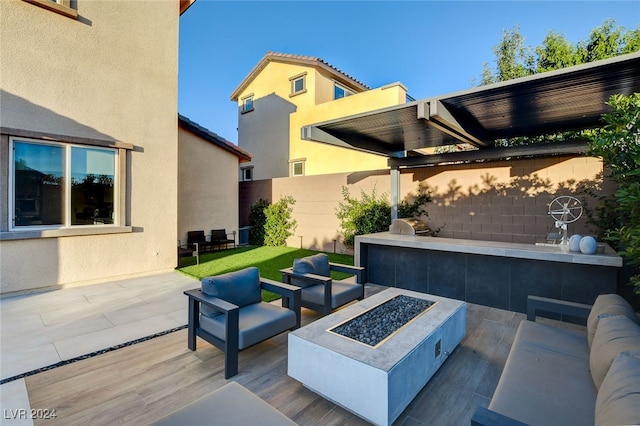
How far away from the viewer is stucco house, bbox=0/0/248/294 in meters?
5.52

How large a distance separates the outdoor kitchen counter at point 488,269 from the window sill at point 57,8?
7.20 metres

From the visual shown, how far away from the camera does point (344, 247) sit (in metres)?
9.69

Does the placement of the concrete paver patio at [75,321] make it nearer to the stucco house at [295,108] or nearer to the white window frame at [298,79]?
the stucco house at [295,108]

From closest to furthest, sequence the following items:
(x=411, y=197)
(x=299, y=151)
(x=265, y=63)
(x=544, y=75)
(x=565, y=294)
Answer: (x=544, y=75) < (x=565, y=294) < (x=411, y=197) < (x=299, y=151) < (x=265, y=63)

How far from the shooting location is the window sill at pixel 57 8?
561cm

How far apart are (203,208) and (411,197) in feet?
21.8

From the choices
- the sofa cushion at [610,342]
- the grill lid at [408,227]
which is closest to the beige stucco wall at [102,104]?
the grill lid at [408,227]

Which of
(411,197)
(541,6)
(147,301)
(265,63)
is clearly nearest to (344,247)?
(411,197)

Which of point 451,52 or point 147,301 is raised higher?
point 451,52

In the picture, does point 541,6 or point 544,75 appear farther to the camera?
point 541,6

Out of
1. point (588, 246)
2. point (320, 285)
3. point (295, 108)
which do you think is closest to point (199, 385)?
point (320, 285)

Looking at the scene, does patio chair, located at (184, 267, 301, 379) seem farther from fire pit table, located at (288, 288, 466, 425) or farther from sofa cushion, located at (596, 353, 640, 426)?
sofa cushion, located at (596, 353, 640, 426)

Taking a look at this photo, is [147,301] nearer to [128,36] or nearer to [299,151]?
[128,36]

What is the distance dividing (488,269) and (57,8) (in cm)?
920
